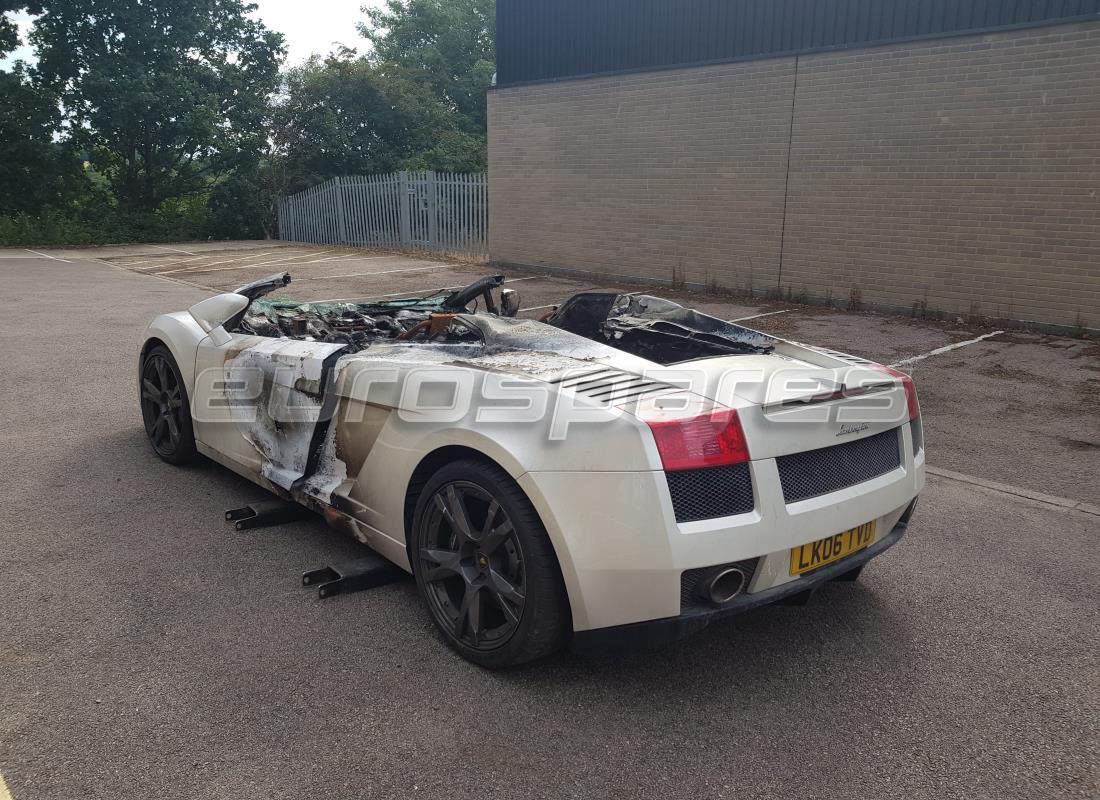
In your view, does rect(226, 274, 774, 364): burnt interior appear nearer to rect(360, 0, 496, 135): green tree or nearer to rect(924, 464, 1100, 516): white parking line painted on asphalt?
rect(924, 464, 1100, 516): white parking line painted on asphalt

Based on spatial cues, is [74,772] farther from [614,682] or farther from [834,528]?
[834,528]

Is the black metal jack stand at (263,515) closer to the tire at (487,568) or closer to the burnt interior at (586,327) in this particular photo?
the burnt interior at (586,327)

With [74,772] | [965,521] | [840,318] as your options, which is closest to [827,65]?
[840,318]

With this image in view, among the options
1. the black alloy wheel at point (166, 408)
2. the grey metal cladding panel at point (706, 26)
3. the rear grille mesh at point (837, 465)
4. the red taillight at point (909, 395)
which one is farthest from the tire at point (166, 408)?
the grey metal cladding panel at point (706, 26)

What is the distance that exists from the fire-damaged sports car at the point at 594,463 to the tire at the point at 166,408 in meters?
1.05

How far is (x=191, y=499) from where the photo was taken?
4312 mm

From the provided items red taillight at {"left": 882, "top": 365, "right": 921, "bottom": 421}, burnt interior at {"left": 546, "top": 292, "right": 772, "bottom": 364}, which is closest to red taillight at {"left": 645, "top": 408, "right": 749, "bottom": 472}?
burnt interior at {"left": 546, "top": 292, "right": 772, "bottom": 364}

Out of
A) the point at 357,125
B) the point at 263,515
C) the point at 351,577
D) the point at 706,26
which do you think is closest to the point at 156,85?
the point at 357,125

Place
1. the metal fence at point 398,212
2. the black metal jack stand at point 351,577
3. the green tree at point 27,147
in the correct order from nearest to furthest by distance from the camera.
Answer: the black metal jack stand at point 351,577
the metal fence at point 398,212
the green tree at point 27,147

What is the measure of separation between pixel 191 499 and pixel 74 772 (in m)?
2.19

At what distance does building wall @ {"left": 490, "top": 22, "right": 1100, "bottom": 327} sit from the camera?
972cm

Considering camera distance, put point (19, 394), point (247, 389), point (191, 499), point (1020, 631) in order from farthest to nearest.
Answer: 1. point (19, 394)
2. point (191, 499)
3. point (247, 389)
4. point (1020, 631)

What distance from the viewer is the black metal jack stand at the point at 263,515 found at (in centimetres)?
395

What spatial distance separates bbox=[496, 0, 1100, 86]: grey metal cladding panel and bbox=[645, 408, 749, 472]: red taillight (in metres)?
9.83
